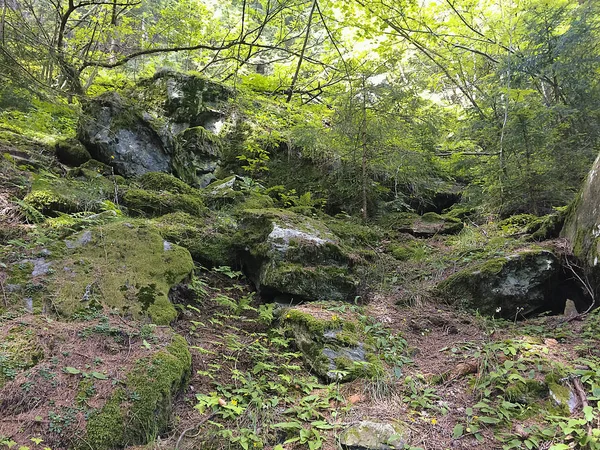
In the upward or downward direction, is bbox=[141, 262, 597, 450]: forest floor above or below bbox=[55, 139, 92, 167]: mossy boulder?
below

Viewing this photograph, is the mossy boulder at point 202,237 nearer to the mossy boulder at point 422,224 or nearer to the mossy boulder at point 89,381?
the mossy boulder at point 89,381

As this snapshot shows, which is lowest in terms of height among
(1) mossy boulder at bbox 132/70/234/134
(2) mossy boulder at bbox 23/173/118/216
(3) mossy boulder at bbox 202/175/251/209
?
(2) mossy boulder at bbox 23/173/118/216

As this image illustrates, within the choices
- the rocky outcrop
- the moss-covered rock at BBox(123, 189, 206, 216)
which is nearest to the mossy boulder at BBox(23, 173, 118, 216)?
the moss-covered rock at BBox(123, 189, 206, 216)

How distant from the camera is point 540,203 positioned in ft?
24.6

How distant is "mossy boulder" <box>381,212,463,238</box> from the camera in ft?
28.1

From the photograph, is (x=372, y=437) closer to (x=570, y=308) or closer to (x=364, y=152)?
(x=570, y=308)

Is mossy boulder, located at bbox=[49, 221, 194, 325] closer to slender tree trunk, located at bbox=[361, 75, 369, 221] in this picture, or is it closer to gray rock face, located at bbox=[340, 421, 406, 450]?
gray rock face, located at bbox=[340, 421, 406, 450]

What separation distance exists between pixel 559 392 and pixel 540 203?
552cm

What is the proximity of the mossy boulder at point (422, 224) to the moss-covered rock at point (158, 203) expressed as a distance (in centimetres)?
438

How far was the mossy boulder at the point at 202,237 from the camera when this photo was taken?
552cm

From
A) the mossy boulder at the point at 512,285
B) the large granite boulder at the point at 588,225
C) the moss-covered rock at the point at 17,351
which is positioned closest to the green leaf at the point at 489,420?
the mossy boulder at the point at 512,285

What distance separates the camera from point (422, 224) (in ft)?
29.3

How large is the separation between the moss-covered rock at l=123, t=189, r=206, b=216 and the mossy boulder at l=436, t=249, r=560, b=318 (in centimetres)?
468

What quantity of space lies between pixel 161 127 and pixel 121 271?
16.5 feet
